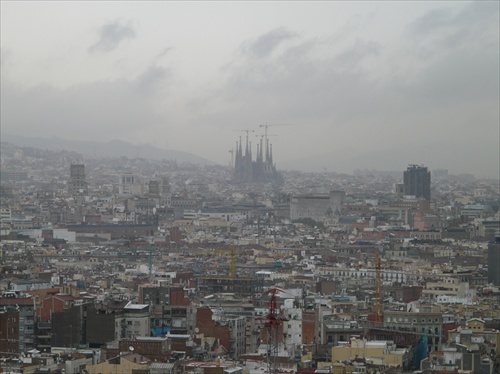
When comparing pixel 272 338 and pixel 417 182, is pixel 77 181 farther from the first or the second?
pixel 272 338

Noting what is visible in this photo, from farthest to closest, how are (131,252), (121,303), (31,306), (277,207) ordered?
(277,207)
(131,252)
(121,303)
(31,306)

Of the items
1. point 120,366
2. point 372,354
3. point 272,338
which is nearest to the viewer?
point 120,366

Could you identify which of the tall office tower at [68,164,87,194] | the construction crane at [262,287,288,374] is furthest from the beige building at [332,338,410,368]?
the tall office tower at [68,164,87,194]

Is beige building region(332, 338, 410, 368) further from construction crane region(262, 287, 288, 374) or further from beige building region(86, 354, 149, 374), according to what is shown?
beige building region(86, 354, 149, 374)

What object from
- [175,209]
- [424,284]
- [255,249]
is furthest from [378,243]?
[175,209]

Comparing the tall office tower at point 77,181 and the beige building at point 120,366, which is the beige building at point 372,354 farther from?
the tall office tower at point 77,181

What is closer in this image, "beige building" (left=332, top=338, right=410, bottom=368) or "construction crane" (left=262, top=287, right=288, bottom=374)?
"construction crane" (left=262, top=287, right=288, bottom=374)

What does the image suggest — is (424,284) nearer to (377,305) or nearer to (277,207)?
(377,305)

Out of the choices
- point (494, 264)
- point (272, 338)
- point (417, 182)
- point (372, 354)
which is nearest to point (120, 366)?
point (372, 354)
